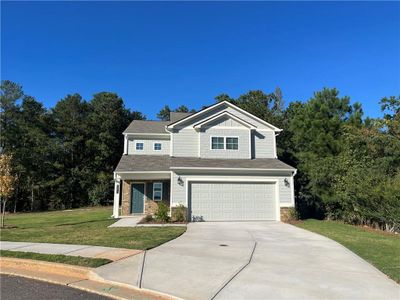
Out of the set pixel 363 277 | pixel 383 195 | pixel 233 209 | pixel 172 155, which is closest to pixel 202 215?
pixel 233 209

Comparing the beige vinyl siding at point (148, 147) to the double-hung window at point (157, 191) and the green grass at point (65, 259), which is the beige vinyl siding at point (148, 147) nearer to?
the double-hung window at point (157, 191)

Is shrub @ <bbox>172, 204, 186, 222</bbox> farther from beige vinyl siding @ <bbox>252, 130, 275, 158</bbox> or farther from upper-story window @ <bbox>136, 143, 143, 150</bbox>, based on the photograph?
upper-story window @ <bbox>136, 143, 143, 150</bbox>

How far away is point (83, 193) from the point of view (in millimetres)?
37062

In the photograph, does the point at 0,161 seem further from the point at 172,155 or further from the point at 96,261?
the point at 96,261

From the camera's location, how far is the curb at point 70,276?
5.59m

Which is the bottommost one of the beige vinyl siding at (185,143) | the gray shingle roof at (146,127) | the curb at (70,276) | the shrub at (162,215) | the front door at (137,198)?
the curb at (70,276)

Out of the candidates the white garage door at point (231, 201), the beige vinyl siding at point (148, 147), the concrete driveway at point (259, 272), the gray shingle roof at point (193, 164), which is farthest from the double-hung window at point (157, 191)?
the concrete driveway at point (259, 272)

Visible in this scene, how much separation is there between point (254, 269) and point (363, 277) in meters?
2.11

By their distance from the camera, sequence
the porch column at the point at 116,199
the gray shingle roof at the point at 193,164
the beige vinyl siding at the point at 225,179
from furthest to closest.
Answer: the porch column at the point at 116,199, the gray shingle roof at the point at 193,164, the beige vinyl siding at the point at 225,179

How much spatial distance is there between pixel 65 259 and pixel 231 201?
10.9 m

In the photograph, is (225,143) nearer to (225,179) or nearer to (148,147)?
(225,179)

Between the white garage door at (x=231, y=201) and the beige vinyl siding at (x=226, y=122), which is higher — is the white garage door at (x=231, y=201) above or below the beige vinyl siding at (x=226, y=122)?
below

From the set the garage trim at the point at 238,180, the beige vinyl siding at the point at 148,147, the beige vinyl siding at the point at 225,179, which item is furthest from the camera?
the beige vinyl siding at the point at 148,147

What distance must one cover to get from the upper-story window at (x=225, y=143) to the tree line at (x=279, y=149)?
4.84 metres
